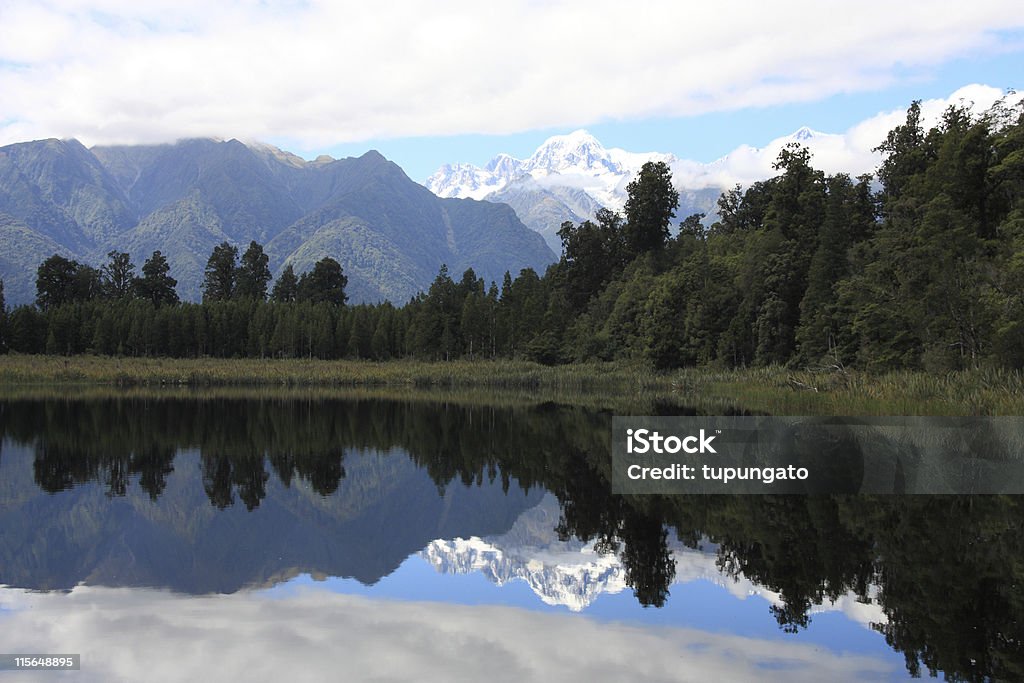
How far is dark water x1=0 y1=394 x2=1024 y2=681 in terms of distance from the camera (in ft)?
34.8

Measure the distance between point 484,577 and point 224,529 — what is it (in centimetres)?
661

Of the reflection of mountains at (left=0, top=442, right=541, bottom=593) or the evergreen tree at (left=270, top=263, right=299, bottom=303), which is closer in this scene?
the reflection of mountains at (left=0, top=442, right=541, bottom=593)

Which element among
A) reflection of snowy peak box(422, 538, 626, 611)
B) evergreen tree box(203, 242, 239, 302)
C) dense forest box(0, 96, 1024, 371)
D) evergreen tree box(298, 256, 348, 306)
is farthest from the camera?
evergreen tree box(203, 242, 239, 302)

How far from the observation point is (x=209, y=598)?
1337cm

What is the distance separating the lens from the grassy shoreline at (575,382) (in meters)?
30.9

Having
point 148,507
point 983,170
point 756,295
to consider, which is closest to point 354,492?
point 148,507

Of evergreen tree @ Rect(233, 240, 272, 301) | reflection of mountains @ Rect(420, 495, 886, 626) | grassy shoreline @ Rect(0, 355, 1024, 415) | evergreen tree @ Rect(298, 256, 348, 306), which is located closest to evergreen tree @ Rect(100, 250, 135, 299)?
evergreen tree @ Rect(233, 240, 272, 301)

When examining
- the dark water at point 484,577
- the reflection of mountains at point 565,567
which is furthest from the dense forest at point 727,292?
the reflection of mountains at point 565,567

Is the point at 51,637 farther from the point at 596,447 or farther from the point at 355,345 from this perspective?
the point at 355,345

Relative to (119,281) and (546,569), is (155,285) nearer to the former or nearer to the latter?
(119,281)

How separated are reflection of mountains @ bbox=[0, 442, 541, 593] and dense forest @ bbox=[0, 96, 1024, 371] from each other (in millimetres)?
24646

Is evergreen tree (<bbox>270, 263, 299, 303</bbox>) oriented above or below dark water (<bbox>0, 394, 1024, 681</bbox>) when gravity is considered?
above

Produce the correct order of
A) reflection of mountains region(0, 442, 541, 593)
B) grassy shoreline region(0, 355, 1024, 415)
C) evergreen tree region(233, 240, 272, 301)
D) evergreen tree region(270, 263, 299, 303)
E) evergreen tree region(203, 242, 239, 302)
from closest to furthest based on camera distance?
reflection of mountains region(0, 442, 541, 593), grassy shoreline region(0, 355, 1024, 415), evergreen tree region(233, 240, 272, 301), evergreen tree region(270, 263, 299, 303), evergreen tree region(203, 242, 239, 302)

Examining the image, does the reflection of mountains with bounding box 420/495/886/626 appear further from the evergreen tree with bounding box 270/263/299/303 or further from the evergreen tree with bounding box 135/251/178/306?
the evergreen tree with bounding box 270/263/299/303
